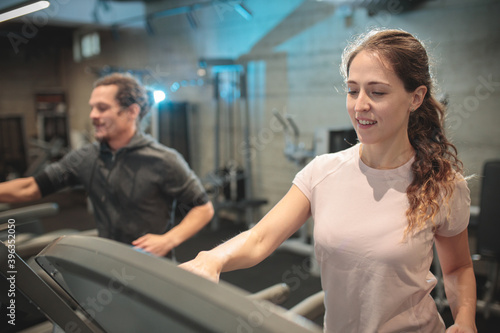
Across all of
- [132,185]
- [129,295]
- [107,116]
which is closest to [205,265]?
[129,295]

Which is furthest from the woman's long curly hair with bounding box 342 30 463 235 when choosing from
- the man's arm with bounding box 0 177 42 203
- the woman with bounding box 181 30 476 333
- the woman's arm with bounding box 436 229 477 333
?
the man's arm with bounding box 0 177 42 203

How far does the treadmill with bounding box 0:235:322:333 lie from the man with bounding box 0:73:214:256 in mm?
883

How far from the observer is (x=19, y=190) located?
5.38 ft

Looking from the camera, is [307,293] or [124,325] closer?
[124,325]

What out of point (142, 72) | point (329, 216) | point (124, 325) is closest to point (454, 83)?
point (329, 216)

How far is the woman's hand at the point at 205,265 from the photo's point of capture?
0.70 meters

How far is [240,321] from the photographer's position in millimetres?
438

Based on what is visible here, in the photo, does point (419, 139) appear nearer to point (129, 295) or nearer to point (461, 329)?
point (461, 329)

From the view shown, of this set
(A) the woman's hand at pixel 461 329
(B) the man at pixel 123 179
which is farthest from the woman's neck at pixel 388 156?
(B) the man at pixel 123 179

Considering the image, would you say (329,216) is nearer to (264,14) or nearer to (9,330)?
(9,330)

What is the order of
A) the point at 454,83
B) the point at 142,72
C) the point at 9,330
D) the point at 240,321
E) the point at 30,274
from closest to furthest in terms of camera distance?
the point at 240,321 → the point at 30,274 → the point at 9,330 → the point at 454,83 → the point at 142,72

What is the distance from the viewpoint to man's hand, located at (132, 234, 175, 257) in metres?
1.32

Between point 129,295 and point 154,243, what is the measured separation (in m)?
0.85

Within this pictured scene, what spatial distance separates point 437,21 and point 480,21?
13.3 inches
